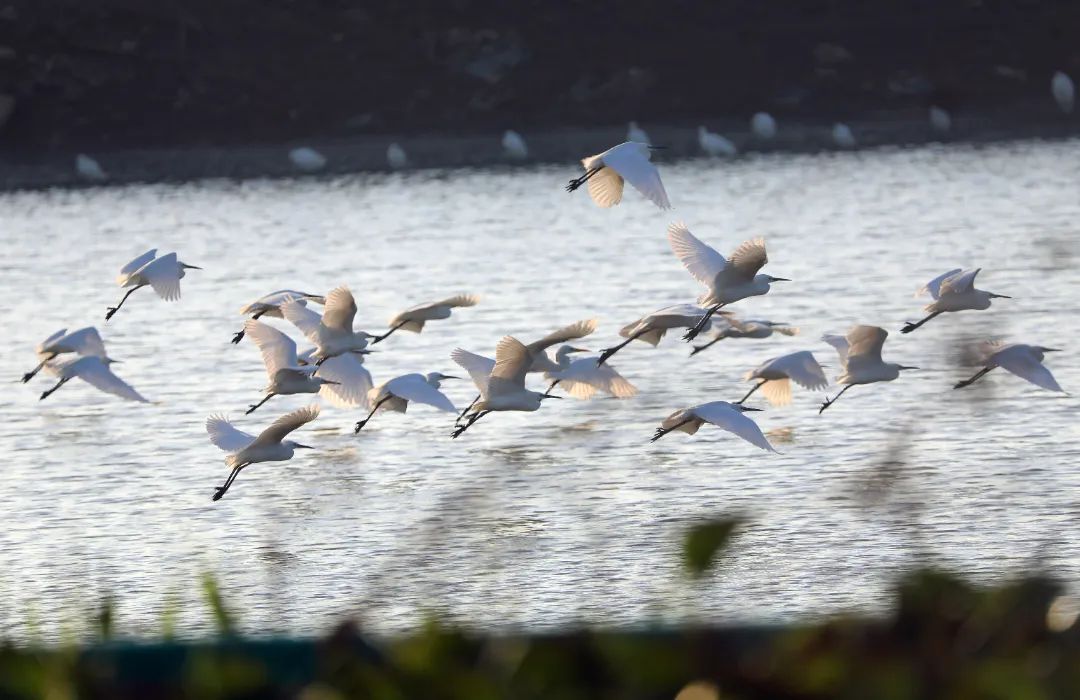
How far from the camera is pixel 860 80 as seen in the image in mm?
27547

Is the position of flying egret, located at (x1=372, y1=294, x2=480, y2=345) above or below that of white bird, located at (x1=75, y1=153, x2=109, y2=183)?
above

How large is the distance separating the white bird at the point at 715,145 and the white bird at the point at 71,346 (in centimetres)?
1582

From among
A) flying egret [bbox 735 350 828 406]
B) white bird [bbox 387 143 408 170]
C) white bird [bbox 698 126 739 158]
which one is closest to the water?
flying egret [bbox 735 350 828 406]

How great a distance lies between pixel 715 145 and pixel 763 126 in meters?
1.08

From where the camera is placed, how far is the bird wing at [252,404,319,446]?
801 centimetres

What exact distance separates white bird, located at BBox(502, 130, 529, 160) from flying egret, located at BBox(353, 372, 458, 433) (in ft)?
54.8

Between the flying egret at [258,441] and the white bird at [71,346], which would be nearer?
the flying egret at [258,441]

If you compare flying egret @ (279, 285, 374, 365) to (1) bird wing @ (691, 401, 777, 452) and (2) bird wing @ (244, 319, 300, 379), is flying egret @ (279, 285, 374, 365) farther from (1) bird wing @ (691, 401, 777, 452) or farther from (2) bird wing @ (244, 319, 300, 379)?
(1) bird wing @ (691, 401, 777, 452)

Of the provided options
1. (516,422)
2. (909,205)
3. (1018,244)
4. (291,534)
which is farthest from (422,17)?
(291,534)

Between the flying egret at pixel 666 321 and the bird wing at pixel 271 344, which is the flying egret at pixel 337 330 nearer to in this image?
the bird wing at pixel 271 344

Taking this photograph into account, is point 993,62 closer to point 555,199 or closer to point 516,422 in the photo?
point 555,199

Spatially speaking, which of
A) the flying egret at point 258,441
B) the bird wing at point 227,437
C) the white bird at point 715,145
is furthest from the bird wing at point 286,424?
the white bird at point 715,145

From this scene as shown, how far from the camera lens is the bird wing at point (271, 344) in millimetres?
9227

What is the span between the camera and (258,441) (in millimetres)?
8492
